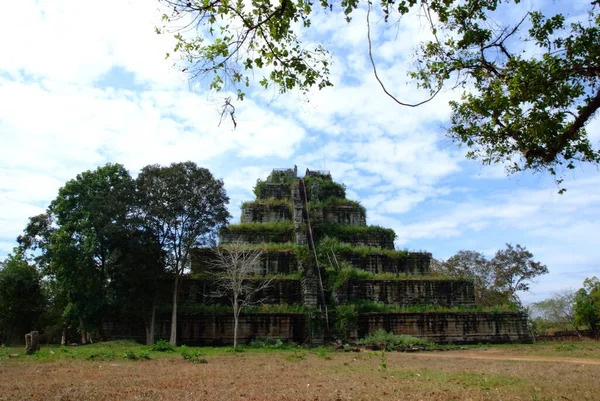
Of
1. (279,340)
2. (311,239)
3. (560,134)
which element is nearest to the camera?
(560,134)

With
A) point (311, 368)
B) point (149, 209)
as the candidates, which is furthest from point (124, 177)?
point (311, 368)

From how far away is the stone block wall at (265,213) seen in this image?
33031mm

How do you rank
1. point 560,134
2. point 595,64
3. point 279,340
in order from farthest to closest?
point 279,340 < point 560,134 < point 595,64

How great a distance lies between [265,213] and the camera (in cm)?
3322

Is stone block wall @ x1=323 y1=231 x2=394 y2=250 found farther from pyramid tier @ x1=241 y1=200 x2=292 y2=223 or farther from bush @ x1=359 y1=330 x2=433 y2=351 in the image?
bush @ x1=359 y1=330 x2=433 y2=351

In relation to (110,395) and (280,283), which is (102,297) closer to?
(280,283)

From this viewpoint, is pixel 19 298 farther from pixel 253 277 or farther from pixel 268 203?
pixel 268 203

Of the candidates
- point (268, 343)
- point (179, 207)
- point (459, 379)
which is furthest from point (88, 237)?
point (459, 379)

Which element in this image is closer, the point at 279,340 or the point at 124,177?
the point at 279,340

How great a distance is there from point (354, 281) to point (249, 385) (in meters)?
17.0

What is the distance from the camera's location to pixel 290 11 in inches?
237

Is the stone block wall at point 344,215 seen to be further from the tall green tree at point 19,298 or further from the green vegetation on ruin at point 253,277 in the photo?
the tall green tree at point 19,298

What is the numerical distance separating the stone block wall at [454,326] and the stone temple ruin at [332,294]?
2.0 inches

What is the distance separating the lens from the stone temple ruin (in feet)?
76.7
